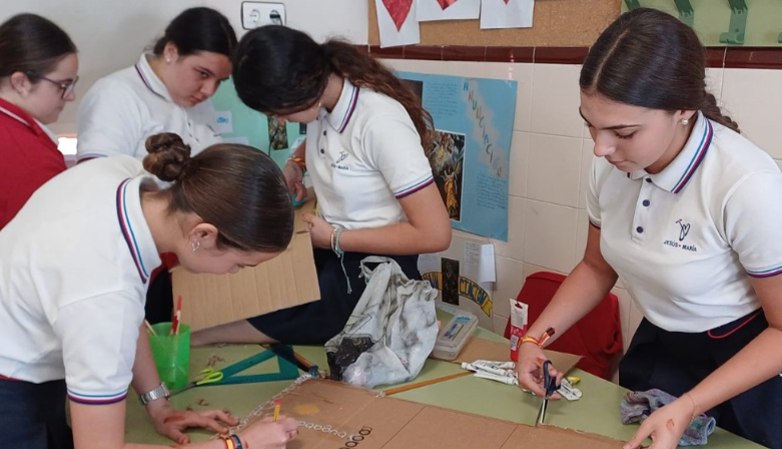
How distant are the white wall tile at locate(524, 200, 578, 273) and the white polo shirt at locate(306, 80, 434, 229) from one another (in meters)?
0.61

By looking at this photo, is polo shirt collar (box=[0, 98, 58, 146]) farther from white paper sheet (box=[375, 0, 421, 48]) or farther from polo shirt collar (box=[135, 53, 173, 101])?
white paper sheet (box=[375, 0, 421, 48])

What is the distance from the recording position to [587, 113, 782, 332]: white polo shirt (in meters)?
1.08

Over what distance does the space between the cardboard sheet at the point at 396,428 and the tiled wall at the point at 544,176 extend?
879mm

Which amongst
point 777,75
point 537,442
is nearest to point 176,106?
point 537,442

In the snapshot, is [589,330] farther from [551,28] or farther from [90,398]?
[90,398]

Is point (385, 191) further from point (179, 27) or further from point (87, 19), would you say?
point (87, 19)

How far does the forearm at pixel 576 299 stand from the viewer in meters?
1.44

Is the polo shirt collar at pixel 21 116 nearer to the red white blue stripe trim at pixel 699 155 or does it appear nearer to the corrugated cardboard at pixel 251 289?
the corrugated cardboard at pixel 251 289

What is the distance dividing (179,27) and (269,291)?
0.82 meters

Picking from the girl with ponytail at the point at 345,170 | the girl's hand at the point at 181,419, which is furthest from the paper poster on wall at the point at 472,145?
the girl's hand at the point at 181,419

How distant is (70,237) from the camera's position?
999 mm

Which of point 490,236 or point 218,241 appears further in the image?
point 490,236

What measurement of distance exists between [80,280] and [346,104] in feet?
2.82

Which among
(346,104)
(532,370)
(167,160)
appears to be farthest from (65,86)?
(532,370)
